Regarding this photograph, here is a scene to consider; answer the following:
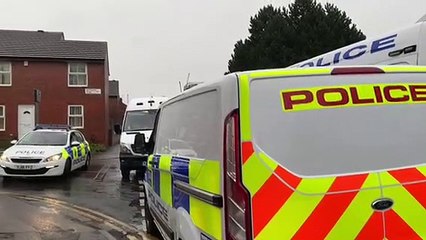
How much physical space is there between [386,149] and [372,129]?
151 mm

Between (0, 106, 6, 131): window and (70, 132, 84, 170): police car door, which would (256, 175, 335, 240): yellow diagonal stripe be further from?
(0, 106, 6, 131): window

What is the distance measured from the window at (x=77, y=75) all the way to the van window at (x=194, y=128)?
26.8 m

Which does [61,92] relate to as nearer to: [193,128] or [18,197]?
[18,197]

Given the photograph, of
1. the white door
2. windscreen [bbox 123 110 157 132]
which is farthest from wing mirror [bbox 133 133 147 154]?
the white door

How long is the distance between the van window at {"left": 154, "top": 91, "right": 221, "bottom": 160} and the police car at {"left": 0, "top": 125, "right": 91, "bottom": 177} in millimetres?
8511

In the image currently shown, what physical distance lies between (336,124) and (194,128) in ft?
3.99

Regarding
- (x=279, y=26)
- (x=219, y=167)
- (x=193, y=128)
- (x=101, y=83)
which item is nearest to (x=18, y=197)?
(x=193, y=128)

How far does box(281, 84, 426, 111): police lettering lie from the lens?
3.19 metres

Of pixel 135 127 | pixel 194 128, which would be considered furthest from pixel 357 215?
pixel 135 127

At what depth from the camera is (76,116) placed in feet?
104

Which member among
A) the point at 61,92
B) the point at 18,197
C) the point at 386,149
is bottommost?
the point at 18,197

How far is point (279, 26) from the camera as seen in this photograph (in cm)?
3362

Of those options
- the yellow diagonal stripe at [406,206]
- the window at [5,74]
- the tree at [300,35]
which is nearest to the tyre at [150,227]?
the yellow diagonal stripe at [406,206]

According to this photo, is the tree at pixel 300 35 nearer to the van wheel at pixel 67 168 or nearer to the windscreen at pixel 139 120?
the windscreen at pixel 139 120
